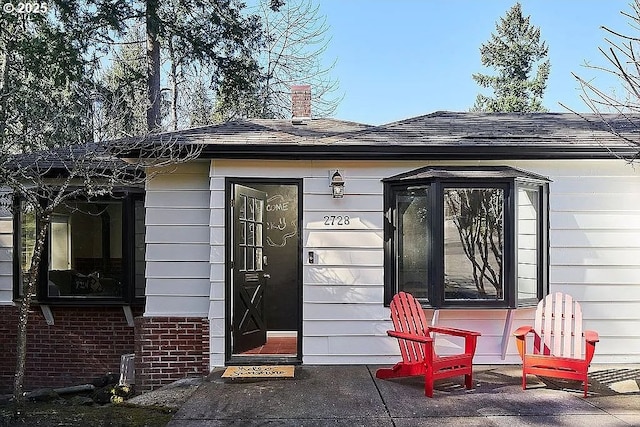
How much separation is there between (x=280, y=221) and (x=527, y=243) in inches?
142

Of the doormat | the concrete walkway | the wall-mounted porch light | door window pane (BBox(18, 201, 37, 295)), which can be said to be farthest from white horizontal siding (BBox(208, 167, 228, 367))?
door window pane (BBox(18, 201, 37, 295))

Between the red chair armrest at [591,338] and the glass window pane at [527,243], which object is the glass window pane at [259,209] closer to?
the glass window pane at [527,243]

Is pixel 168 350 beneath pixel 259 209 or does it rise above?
beneath

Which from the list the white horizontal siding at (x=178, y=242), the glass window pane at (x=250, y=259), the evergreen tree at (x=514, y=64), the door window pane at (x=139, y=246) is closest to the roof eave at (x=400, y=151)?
the white horizontal siding at (x=178, y=242)

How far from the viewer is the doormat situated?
5117 millimetres

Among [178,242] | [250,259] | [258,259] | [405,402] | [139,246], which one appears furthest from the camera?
[139,246]

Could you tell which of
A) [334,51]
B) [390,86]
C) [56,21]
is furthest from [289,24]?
[390,86]

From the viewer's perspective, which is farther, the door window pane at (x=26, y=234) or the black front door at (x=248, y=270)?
the door window pane at (x=26, y=234)

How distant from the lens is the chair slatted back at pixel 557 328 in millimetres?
4891

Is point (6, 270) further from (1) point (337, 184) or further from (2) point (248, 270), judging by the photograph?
(1) point (337, 184)

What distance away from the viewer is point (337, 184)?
5555 millimetres

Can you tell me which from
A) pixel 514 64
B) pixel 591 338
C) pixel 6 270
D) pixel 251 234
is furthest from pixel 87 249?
pixel 514 64

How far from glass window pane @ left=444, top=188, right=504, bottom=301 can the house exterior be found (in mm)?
13

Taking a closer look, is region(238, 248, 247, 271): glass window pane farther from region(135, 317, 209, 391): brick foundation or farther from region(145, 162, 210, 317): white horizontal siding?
region(135, 317, 209, 391): brick foundation
